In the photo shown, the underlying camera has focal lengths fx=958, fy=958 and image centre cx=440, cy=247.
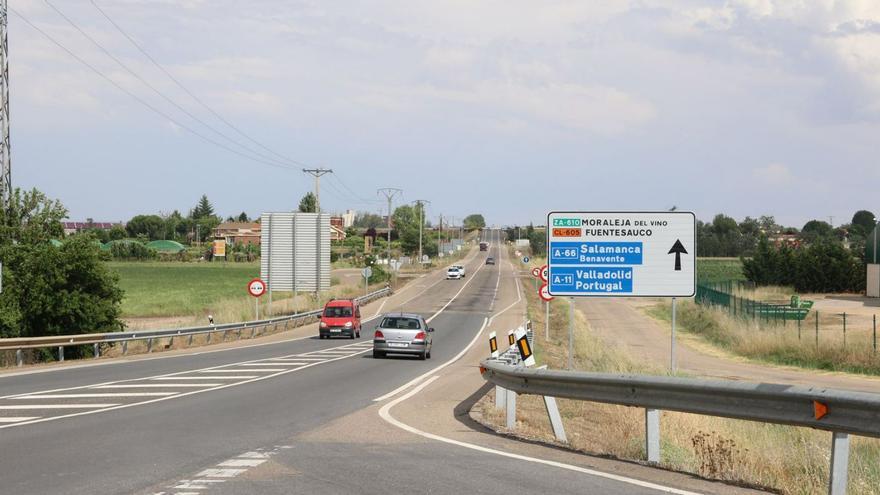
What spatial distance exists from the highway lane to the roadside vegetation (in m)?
3.30

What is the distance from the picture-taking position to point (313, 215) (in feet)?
183

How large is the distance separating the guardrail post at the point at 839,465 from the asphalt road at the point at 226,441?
156 centimetres

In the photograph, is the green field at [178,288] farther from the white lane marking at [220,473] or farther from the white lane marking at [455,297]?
the white lane marking at [220,473]

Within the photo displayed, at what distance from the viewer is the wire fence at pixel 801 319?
40.4 m

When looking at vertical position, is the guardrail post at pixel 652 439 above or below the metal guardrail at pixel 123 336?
above

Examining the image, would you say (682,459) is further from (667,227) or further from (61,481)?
(667,227)

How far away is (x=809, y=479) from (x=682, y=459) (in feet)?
6.48

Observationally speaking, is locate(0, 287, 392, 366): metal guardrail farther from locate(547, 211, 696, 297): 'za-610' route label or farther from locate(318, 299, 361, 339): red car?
locate(547, 211, 696, 297): 'za-610' route label

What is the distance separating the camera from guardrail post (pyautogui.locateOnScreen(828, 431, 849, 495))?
7.70m

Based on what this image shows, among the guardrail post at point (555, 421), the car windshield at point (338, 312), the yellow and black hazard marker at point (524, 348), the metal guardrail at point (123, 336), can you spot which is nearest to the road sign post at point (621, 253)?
the yellow and black hazard marker at point (524, 348)

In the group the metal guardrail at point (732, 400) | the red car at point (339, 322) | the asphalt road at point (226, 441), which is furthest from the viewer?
the red car at point (339, 322)

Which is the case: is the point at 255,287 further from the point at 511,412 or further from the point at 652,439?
the point at 652,439

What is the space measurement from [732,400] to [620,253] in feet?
29.9

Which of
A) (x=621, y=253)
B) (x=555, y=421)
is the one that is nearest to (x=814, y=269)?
(x=621, y=253)
